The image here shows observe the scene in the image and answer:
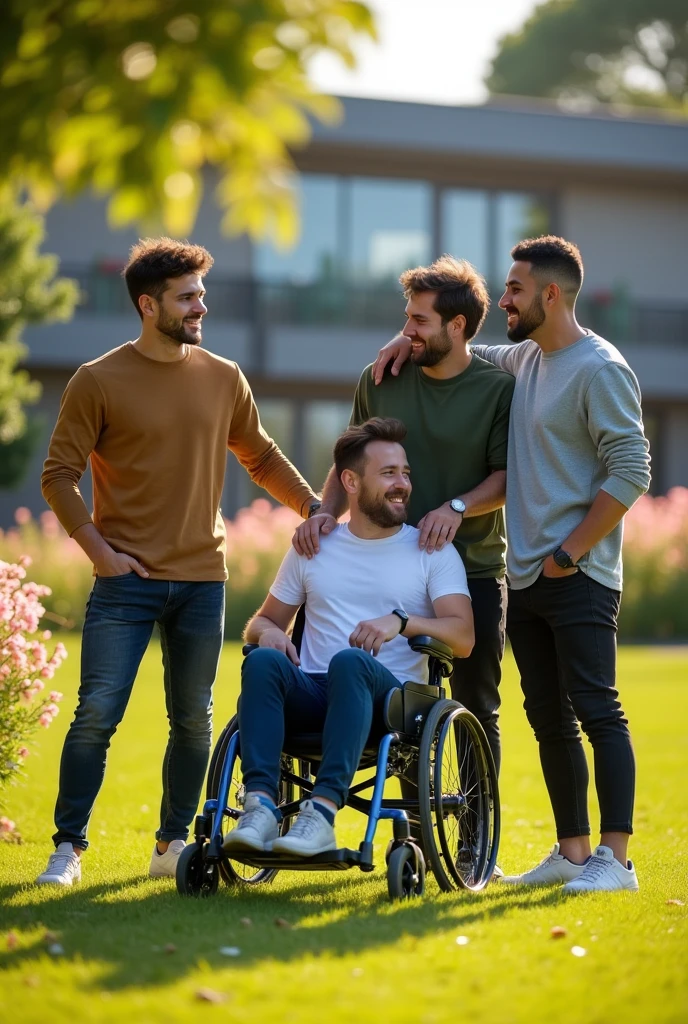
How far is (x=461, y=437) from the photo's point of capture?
522 centimetres

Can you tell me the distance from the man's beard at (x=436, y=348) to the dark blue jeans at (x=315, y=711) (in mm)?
1162

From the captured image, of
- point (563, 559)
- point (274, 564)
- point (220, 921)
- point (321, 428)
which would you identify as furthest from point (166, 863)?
point (321, 428)

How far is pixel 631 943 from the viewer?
402 cm

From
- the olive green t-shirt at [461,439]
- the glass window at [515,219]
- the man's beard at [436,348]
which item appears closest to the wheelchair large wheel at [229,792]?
the olive green t-shirt at [461,439]

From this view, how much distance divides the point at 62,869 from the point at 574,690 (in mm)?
1828

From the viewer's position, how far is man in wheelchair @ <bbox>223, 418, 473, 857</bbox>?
14.6 feet

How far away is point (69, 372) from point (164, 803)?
1715cm

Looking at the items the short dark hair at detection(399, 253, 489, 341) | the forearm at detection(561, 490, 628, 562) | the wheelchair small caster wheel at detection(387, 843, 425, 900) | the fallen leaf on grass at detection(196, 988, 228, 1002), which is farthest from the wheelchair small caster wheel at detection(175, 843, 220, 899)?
the short dark hair at detection(399, 253, 489, 341)

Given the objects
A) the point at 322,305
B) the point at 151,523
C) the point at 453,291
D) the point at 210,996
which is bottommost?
the point at 210,996

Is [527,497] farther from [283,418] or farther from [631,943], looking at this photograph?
[283,418]

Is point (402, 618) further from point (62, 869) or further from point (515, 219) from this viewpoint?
point (515, 219)

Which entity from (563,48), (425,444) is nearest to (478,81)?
(563,48)

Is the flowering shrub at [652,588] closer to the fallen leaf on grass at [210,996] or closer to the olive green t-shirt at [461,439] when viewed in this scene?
the olive green t-shirt at [461,439]

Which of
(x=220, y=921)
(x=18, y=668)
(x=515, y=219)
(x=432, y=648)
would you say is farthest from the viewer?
(x=515, y=219)
